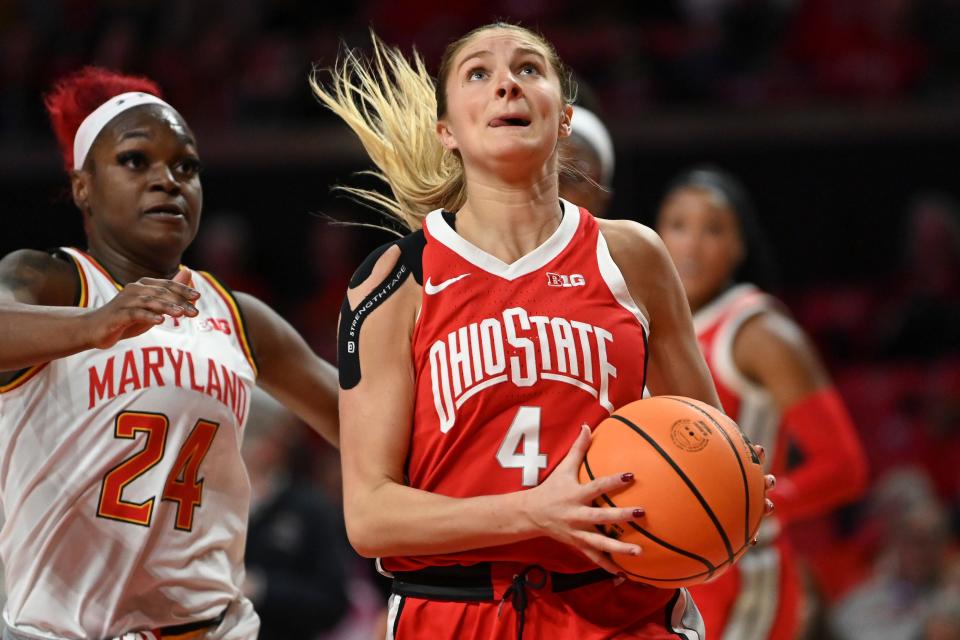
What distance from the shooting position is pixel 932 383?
9.27 m

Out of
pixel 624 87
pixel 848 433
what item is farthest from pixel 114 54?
pixel 848 433

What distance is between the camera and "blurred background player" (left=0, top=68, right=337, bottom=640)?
3529 millimetres

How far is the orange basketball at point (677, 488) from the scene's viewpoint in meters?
2.84

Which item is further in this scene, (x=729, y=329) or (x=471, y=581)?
(x=729, y=329)

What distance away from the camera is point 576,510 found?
2758mm

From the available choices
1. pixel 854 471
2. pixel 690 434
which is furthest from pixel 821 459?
pixel 690 434

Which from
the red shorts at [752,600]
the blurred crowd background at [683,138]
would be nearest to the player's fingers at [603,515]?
the red shorts at [752,600]

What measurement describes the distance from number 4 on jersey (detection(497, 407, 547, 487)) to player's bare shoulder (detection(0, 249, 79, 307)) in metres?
1.27

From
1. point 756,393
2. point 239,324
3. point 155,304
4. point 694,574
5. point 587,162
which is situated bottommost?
point 694,574

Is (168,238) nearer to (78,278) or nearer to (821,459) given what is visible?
(78,278)

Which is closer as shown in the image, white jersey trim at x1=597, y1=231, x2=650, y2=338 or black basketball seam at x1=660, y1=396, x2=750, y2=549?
black basketball seam at x1=660, y1=396, x2=750, y2=549

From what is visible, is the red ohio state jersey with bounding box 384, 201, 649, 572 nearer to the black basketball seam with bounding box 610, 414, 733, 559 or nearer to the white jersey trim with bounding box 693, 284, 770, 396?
the black basketball seam with bounding box 610, 414, 733, 559

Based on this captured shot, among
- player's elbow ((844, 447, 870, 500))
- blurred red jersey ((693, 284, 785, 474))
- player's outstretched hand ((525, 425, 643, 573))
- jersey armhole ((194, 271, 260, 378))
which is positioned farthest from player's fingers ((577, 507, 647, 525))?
player's elbow ((844, 447, 870, 500))

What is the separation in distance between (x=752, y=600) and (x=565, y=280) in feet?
7.73
